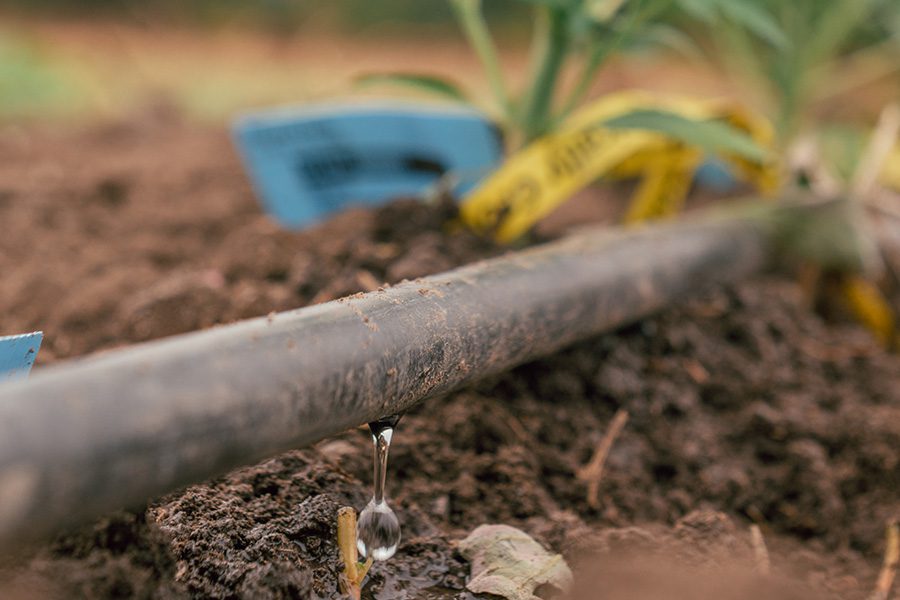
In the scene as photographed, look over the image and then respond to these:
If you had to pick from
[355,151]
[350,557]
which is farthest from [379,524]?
[355,151]

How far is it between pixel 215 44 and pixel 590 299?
547 cm

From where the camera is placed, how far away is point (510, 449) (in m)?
1.16

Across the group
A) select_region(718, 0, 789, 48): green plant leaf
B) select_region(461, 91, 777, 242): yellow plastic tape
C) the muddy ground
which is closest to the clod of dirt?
the muddy ground

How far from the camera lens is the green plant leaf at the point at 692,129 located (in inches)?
54.7

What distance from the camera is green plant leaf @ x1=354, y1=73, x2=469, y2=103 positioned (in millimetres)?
1527

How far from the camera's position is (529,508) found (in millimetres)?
1076

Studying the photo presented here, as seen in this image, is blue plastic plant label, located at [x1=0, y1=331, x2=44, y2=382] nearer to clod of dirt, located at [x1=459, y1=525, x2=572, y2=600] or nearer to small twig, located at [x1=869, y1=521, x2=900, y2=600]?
clod of dirt, located at [x1=459, y1=525, x2=572, y2=600]

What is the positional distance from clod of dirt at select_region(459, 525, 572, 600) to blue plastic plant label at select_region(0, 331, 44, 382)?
1.46ft

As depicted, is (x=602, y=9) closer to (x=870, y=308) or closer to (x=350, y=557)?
(x=870, y=308)

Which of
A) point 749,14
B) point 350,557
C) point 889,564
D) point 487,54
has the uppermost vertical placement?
point 487,54

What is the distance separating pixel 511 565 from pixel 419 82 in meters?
0.90

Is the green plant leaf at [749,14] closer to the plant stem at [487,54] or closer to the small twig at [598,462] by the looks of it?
the plant stem at [487,54]

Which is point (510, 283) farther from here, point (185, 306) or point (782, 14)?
point (782, 14)

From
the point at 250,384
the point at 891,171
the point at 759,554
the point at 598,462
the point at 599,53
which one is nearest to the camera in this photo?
the point at 250,384
